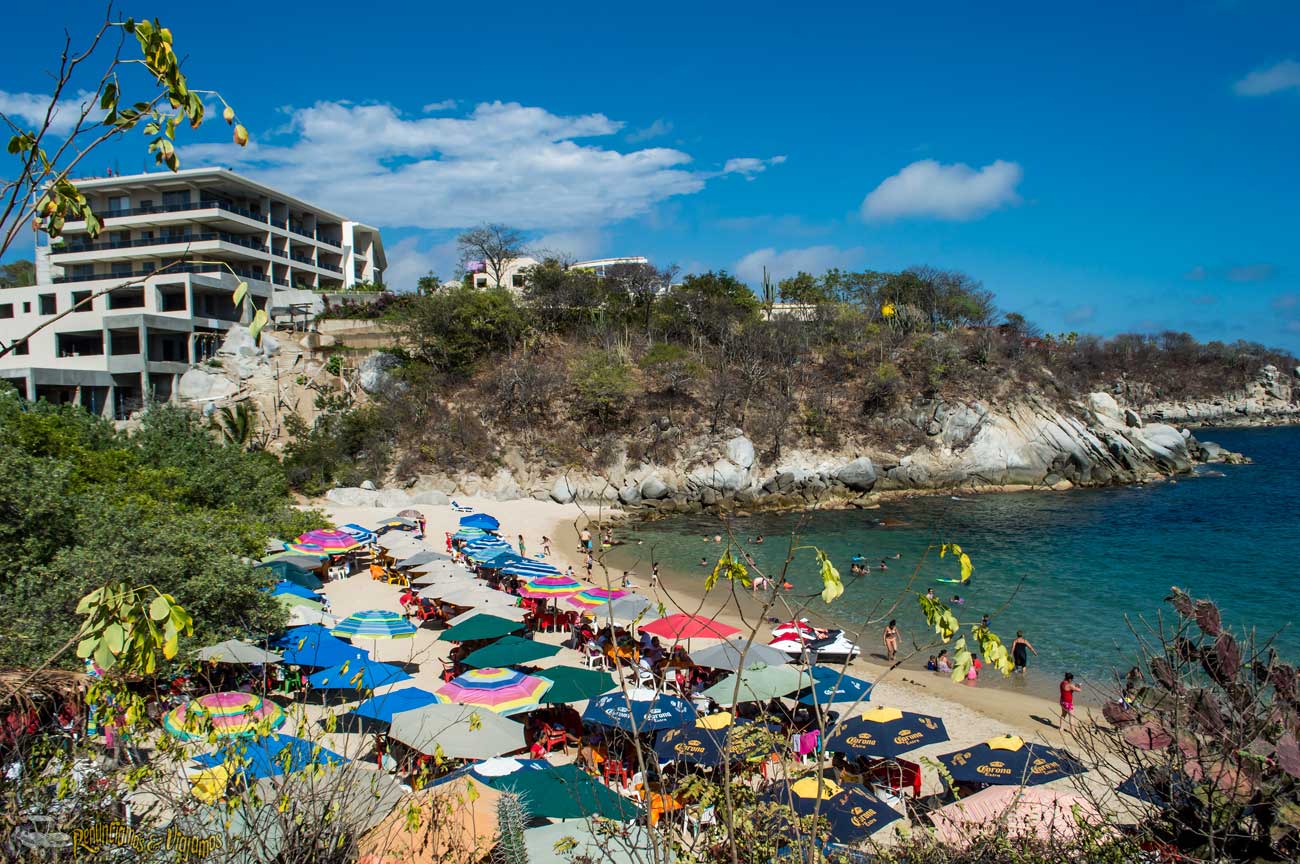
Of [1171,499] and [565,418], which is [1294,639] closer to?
[1171,499]

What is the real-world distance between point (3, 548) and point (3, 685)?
909cm

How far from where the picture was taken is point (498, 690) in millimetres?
11891

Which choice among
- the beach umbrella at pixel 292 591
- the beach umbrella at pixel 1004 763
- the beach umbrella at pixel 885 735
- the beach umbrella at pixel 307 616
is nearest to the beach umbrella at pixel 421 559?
the beach umbrella at pixel 292 591

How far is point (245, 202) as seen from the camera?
49969 mm

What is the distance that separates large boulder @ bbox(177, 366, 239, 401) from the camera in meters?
41.9

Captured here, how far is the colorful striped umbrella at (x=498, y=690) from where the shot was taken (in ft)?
38.1

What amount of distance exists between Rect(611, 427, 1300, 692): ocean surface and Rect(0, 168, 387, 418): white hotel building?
96.7 ft

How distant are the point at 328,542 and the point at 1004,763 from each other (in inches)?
766

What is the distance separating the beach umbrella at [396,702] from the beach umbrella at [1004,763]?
7237 mm

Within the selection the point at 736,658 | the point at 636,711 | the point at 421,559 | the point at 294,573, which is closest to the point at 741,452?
the point at 421,559

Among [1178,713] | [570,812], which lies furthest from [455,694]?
[1178,713]

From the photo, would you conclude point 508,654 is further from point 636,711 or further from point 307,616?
point 307,616

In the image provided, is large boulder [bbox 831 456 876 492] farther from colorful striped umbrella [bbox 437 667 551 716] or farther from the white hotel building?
the white hotel building

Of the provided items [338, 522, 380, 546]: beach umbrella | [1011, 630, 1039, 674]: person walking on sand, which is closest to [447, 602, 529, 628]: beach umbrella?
[338, 522, 380, 546]: beach umbrella
